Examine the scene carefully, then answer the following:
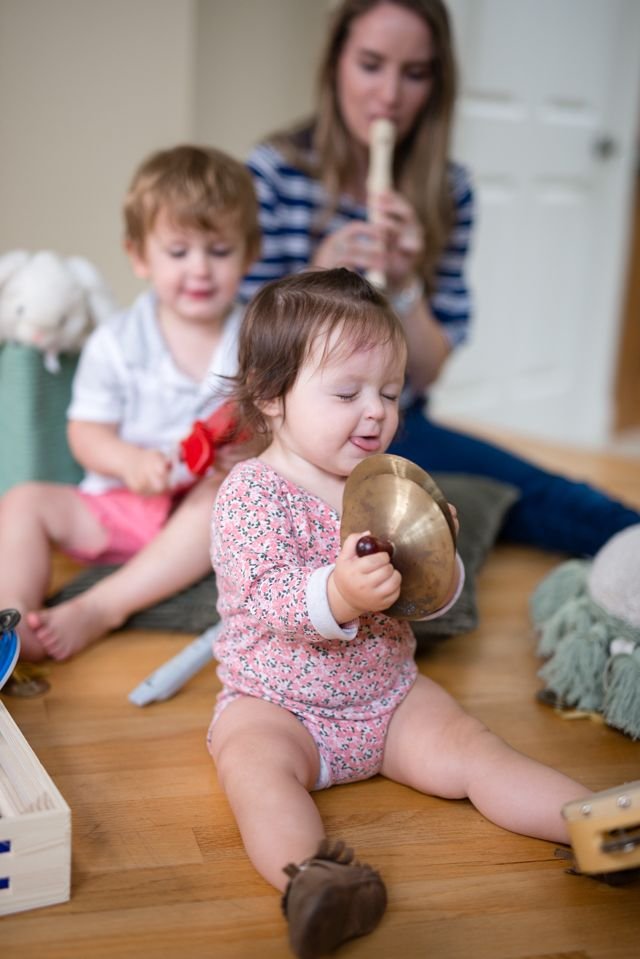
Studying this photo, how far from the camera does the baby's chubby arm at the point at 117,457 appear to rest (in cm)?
131

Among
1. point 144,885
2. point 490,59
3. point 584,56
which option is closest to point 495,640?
point 144,885

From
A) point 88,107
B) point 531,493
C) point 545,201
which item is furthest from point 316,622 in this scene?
point 545,201

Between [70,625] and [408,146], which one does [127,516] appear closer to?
[70,625]

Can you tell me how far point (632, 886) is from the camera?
33.9 inches

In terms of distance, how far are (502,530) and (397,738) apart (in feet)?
2.80

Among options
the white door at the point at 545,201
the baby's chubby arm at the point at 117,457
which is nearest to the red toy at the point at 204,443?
the baby's chubby arm at the point at 117,457

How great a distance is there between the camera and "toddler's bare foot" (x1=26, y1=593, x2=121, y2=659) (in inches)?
48.4

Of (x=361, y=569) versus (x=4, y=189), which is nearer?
(x=361, y=569)

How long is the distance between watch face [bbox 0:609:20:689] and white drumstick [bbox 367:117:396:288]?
30.7 inches

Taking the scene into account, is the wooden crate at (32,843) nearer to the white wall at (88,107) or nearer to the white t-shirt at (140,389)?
the white t-shirt at (140,389)

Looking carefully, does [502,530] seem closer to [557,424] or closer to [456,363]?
[456,363]

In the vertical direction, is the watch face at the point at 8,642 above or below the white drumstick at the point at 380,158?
below

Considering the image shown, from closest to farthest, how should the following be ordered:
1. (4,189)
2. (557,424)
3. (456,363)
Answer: (4,189), (456,363), (557,424)

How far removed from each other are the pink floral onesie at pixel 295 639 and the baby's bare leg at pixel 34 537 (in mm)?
350
